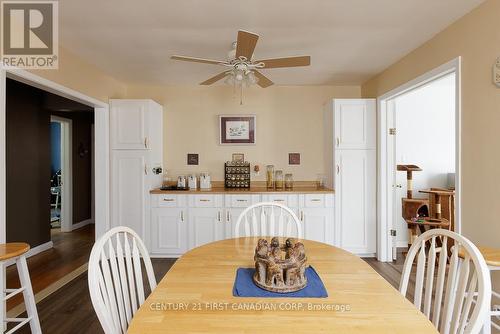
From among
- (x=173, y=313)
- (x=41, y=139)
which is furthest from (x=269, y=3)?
(x=41, y=139)

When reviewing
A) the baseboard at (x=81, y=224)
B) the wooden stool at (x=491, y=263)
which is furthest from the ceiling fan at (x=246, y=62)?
the baseboard at (x=81, y=224)

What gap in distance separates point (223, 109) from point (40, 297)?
304 centimetres

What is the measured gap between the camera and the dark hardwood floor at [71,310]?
7.23ft

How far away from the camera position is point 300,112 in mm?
4215

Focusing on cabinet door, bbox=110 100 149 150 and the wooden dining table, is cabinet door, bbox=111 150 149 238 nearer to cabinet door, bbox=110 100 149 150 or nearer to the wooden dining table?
→ cabinet door, bbox=110 100 149 150

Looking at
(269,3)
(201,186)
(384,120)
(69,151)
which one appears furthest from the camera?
(69,151)

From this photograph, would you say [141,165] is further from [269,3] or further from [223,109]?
[269,3]

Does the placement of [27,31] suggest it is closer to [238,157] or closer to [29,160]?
[29,160]

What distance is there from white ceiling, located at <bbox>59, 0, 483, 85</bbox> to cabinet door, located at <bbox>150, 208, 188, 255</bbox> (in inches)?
71.7

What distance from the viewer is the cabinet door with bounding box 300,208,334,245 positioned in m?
3.64

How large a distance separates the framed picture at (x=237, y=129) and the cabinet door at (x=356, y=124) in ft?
3.98

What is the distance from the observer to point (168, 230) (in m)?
3.67

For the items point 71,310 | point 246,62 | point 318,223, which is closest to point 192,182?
point 318,223

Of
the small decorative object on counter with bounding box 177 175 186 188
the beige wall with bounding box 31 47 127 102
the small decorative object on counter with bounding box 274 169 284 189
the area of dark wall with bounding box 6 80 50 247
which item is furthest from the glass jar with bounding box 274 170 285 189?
the area of dark wall with bounding box 6 80 50 247
